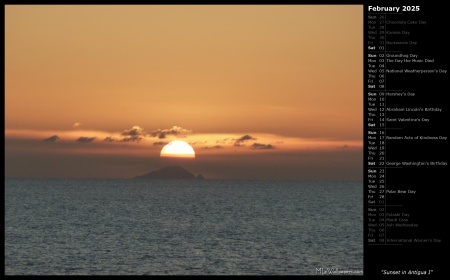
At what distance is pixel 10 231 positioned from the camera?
96.6m

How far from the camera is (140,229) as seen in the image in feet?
333
